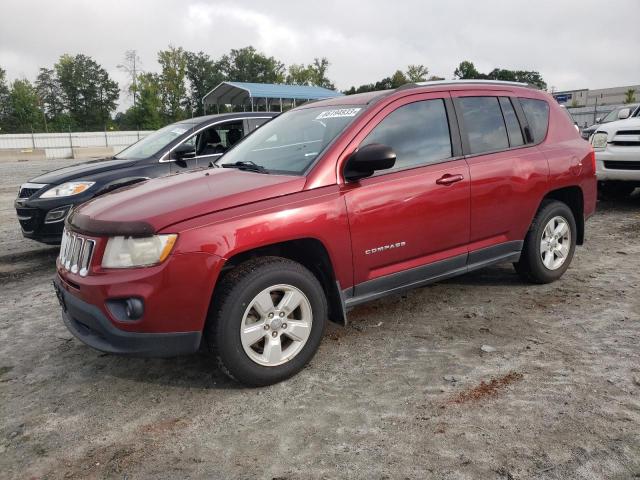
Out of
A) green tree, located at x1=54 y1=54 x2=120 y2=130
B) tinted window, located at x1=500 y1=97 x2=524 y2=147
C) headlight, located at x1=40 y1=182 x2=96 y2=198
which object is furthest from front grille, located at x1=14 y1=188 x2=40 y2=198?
green tree, located at x1=54 y1=54 x2=120 y2=130

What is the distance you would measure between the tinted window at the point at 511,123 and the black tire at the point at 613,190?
17.8 feet

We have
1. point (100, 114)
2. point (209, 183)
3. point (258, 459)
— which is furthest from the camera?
point (100, 114)

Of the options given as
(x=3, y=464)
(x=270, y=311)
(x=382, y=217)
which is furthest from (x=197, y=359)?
(x=382, y=217)

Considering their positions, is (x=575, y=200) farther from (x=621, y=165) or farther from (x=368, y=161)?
(x=621, y=165)

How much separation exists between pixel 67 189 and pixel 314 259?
12.9ft

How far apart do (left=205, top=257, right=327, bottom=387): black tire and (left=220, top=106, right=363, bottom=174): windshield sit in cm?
71

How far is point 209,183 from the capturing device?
3332 millimetres

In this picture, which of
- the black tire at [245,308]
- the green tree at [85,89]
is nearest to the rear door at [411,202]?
the black tire at [245,308]

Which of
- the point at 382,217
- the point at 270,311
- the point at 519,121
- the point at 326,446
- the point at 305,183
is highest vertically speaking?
the point at 519,121

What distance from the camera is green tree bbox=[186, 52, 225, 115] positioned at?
268 feet

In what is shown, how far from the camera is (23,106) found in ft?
196

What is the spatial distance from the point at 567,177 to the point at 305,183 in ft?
8.82

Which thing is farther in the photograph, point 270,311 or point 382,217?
point 382,217

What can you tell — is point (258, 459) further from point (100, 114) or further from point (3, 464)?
point (100, 114)
